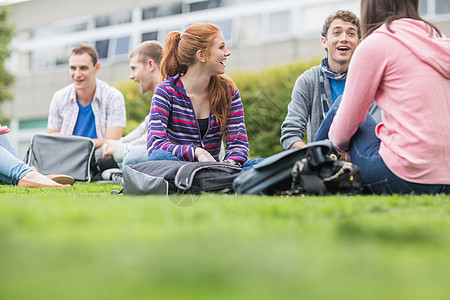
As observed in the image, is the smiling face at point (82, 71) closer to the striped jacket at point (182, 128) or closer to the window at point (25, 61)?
the striped jacket at point (182, 128)

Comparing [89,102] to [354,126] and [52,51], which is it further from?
[52,51]

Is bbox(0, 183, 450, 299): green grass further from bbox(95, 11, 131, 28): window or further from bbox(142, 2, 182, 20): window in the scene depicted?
bbox(95, 11, 131, 28): window

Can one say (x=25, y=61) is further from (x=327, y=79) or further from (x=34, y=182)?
(x=327, y=79)

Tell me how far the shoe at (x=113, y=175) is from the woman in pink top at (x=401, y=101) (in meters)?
3.32

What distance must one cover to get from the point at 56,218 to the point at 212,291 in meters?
0.92

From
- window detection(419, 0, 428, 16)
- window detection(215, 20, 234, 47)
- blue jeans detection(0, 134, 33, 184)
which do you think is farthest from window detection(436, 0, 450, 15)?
blue jeans detection(0, 134, 33, 184)

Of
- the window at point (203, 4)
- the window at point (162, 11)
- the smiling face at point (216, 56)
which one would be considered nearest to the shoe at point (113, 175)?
the smiling face at point (216, 56)

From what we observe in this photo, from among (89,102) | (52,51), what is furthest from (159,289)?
(52,51)

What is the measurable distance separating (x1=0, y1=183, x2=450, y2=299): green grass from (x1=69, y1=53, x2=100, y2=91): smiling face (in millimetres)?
5032

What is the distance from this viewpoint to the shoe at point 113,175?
19.5 ft

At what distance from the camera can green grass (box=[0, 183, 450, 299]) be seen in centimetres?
103

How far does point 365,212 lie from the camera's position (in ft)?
7.23

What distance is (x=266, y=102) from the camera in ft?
29.0

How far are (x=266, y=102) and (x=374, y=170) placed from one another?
19.2 feet
